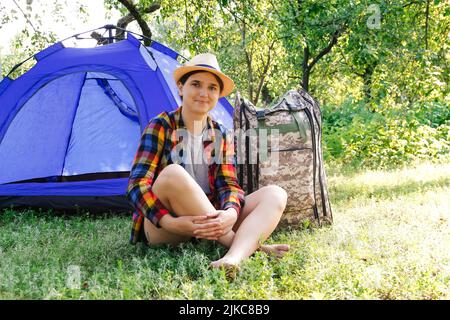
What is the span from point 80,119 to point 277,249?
2.92 m

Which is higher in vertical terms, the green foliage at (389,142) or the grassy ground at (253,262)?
the green foliage at (389,142)

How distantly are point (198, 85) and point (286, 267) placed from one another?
3.50 ft

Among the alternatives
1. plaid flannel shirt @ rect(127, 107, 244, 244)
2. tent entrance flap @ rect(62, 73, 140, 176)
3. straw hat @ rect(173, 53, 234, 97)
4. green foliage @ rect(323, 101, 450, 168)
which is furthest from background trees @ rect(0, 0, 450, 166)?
plaid flannel shirt @ rect(127, 107, 244, 244)

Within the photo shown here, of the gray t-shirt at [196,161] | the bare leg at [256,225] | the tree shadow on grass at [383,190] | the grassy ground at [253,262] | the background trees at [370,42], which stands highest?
the background trees at [370,42]

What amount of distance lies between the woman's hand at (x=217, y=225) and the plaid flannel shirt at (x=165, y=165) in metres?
0.11

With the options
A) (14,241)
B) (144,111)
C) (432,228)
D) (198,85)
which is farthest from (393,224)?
(14,241)

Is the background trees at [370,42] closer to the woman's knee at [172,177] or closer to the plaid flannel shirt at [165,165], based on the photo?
the plaid flannel shirt at [165,165]

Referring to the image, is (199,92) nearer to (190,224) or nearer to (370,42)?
(190,224)

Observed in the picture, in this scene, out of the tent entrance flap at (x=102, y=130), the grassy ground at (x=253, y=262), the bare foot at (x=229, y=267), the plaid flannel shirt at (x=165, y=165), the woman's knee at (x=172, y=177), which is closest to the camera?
the grassy ground at (x=253, y=262)

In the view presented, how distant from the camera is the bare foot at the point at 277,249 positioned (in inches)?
101

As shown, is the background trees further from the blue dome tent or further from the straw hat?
the straw hat

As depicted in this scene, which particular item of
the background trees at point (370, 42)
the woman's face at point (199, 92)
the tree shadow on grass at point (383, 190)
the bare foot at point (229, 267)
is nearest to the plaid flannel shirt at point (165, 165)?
the woman's face at point (199, 92)

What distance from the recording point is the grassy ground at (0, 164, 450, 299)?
2143mm

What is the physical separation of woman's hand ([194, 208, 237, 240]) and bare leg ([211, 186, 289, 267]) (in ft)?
0.25
